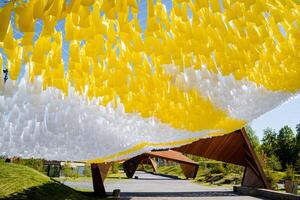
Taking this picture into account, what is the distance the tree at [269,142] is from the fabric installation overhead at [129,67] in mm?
54814

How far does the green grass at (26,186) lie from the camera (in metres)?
7.08

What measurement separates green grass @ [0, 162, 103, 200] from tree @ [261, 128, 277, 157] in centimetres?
4840

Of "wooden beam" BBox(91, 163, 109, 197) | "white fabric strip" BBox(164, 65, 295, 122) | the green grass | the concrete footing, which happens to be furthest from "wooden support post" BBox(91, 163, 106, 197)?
"white fabric strip" BBox(164, 65, 295, 122)

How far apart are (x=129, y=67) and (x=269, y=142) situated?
6267 centimetres

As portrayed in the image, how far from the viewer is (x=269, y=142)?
59062mm

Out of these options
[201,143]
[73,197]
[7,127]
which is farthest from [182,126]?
[201,143]

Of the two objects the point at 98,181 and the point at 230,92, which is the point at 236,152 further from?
the point at 230,92

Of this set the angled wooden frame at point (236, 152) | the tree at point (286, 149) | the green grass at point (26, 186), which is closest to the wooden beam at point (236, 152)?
the angled wooden frame at point (236, 152)

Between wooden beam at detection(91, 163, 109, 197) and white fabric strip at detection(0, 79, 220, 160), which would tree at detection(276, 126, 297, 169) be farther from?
white fabric strip at detection(0, 79, 220, 160)

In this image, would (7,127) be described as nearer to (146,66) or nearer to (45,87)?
(45,87)

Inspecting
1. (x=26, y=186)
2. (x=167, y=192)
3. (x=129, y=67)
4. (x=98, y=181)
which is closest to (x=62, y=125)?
(x=129, y=67)

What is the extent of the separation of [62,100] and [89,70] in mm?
110

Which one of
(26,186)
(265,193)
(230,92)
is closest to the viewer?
(230,92)

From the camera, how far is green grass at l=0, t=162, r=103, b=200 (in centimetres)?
708
